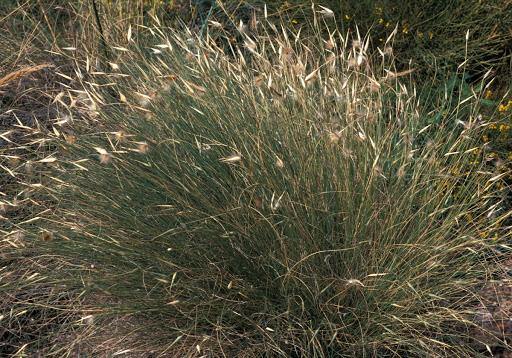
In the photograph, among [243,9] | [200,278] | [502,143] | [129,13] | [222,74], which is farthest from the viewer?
[243,9]

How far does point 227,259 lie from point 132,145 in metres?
0.55

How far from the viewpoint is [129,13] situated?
4.51m

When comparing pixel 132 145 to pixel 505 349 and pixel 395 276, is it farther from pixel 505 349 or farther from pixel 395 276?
pixel 505 349

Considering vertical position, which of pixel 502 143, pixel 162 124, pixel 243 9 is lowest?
pixel 243 9

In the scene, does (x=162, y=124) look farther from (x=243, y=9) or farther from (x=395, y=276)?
(x=243, y=9)

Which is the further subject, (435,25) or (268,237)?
(435,25)

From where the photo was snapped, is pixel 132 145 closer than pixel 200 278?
No

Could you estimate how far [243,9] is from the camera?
5.05 meters

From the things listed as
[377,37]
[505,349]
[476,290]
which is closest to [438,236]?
[476,290]

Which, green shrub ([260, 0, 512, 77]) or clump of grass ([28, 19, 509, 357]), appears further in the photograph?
green shrub ([260, 0, 512, 77])

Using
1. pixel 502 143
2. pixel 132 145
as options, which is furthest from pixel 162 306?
pixel 502 143

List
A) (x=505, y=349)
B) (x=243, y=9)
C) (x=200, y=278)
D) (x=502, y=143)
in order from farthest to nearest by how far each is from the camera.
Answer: (x=243, y=9) → (x=502, y=143) → (x=505, y=349) → (x=200, y=278)

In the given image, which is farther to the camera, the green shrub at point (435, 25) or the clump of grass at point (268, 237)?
the green shrub at point (435, 25)

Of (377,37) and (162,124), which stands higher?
(162,124)
